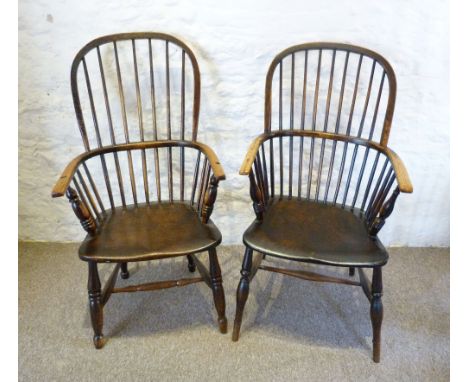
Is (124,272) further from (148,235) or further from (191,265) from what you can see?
(148,235)

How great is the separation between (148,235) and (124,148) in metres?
0.43

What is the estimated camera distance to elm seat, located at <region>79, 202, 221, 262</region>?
4.75ft

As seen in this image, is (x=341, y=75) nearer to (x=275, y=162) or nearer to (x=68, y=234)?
(x=275, y=162)

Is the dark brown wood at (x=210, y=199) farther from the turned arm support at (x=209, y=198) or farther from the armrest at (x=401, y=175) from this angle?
the armrest at (x=401, y=175)

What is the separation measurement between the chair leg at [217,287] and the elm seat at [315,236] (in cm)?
17

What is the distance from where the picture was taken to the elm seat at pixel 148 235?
145 centimetres

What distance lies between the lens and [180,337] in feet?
→ 5.59

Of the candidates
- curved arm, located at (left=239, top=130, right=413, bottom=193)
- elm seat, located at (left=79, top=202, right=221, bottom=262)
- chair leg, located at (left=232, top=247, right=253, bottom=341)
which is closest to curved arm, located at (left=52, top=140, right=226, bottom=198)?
curved arm, located at (left=239, top=130, right=413, bottom=193)

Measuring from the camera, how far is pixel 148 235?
5.11ft

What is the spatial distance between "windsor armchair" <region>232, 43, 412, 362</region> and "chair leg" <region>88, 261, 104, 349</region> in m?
0.56

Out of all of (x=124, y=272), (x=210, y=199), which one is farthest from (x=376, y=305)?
(x=124, y=272)

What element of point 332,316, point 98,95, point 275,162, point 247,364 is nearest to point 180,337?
point 247,364

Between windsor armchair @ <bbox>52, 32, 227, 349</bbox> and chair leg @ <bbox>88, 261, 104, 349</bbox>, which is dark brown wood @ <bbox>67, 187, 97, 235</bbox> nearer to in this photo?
→ windsor armchair @ <bbox>52, 32, 227, 349</bbox>

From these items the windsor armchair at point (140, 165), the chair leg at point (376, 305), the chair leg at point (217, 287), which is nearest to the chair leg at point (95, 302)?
the windsor armchair at point (140, 165)
